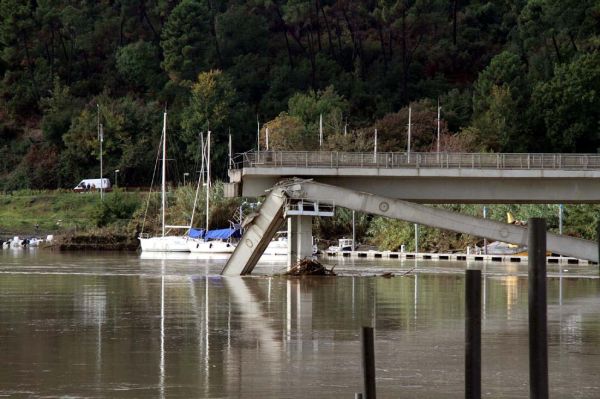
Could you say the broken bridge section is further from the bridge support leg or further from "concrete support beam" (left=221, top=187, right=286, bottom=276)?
the bridge support leg

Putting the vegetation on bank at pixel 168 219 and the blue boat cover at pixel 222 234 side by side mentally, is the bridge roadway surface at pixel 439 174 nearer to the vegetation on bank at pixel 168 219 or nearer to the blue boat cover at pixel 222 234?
the vegetation on bank at pixel 168 219

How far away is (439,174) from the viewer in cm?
5672

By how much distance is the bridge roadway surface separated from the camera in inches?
2223

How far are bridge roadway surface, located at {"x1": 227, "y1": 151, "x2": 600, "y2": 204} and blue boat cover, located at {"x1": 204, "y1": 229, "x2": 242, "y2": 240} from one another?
37.2m

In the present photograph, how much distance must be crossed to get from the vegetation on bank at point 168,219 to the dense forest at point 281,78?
911 centimetres

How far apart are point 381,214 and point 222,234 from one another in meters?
44.7

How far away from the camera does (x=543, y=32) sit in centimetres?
13212

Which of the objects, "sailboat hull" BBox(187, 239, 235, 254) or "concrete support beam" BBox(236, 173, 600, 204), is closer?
"concrete support beam" BBox(236, 173, 600, 204)

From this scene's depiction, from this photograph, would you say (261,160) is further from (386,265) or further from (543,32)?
(543,32)

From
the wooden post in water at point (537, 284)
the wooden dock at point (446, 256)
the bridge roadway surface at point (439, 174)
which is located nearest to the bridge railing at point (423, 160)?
the bridge roadway surface at point (439, 174)

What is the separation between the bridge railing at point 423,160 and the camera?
56.4m

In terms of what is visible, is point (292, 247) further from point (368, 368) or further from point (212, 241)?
point (368, 368)

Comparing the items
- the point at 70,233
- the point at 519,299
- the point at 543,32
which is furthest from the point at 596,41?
the point at 519,299

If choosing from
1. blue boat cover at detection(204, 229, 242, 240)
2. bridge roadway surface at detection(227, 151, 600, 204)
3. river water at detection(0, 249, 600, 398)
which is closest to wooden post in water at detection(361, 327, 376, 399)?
river water at detection(0, 249, 600, 398)
